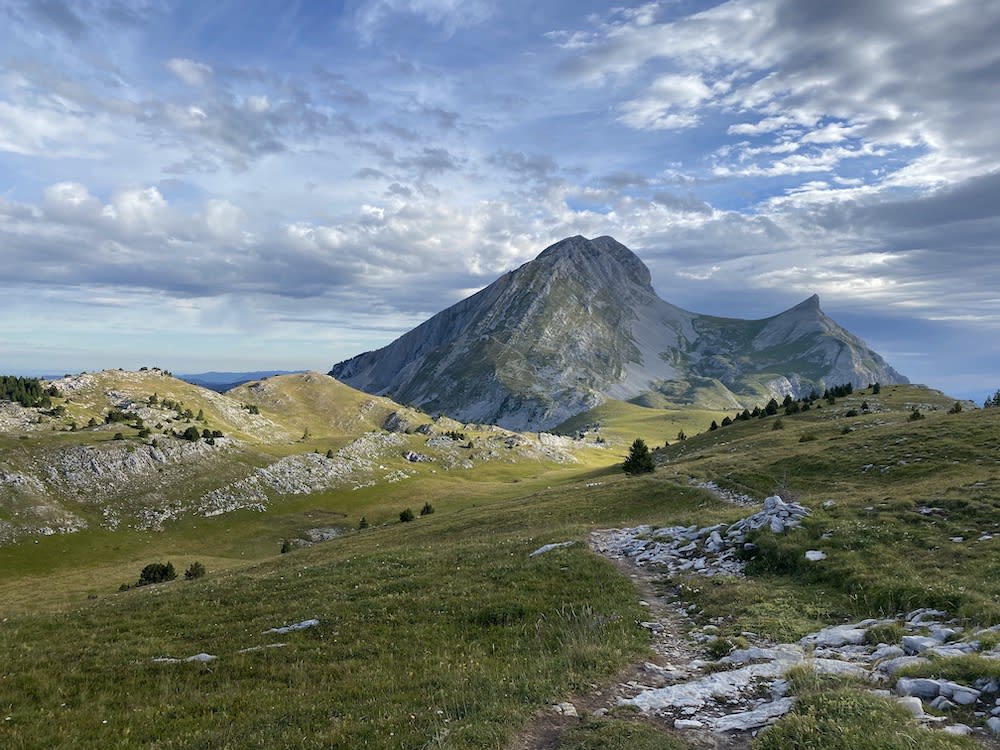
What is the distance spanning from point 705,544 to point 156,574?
61163 millimetres

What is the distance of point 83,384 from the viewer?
174 m

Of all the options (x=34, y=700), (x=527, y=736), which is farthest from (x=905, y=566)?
(x=34, y=700)

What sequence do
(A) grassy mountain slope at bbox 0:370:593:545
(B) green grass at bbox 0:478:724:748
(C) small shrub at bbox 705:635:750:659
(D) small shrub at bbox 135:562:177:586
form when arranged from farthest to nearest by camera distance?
(A) grassy mountain slope at bbox 0:370:593:545, (D) small shrub at bbox 135:562:177:586, (C) small shrub at bbox 705:635:750:659, (B) green grass at bbox 0:478:724:748

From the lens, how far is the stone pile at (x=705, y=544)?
23.4 metres

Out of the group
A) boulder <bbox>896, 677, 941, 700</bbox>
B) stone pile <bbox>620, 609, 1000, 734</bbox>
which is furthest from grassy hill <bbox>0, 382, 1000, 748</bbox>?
stone pile <bbox>620, 609, 1000, 734</bbox>

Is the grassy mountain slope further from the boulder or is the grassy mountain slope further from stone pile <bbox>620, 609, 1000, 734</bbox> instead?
the boulder

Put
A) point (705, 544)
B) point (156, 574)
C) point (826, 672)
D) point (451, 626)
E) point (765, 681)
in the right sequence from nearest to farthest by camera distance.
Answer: point (826, 672)
point (765, 681)
point (451, 626)
point (705, 544)
point (156, 574)

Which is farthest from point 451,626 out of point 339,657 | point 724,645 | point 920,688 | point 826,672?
point 920,688

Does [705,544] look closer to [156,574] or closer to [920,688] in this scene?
[920,688]

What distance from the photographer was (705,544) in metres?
25.6

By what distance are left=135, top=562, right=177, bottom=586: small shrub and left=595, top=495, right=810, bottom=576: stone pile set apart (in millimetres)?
54877

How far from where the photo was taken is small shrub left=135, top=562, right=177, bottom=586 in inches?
2356

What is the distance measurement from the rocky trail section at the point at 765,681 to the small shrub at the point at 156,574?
61839 mm

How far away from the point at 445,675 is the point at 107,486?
394 feet
